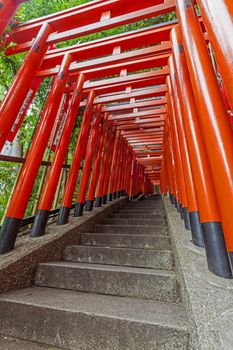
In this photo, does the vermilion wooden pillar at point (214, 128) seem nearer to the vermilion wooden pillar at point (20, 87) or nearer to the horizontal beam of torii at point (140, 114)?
the vermilion wooden pillar at point (20, 87)

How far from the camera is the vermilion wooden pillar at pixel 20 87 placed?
82.4 inches

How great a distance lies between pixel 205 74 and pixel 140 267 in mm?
1838

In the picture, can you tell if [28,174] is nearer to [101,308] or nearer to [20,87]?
[20,87]

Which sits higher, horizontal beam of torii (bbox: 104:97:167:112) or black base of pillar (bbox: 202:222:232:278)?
horizontal beam of torii (bbox: 104:97:167:112)

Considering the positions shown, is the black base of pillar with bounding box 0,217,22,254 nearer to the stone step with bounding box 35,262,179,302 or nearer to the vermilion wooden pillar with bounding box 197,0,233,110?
the stone step with bounding box 35,262,179,302

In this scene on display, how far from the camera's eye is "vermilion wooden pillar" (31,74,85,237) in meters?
2.52

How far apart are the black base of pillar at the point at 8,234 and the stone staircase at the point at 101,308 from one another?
1.30 ft

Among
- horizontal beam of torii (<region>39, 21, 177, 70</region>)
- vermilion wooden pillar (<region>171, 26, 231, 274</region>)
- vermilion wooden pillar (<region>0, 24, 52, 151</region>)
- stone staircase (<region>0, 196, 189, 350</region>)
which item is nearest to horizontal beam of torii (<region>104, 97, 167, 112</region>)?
horizontal beam of torii (<region>39, 21, 177, 70</region>)

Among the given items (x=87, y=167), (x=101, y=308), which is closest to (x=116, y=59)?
(x=87, y=167)

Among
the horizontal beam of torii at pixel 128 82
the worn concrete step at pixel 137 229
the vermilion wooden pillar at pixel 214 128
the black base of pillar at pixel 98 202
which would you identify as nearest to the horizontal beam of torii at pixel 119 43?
the horizontal beam of torii at pixel 128 82

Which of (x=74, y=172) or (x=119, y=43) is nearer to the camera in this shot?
(x=119, y=43)

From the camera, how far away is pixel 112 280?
5.77 feet

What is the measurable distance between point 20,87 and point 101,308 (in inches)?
93.4

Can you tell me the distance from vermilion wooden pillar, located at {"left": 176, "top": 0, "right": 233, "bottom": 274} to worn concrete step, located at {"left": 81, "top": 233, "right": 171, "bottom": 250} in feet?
3.98
